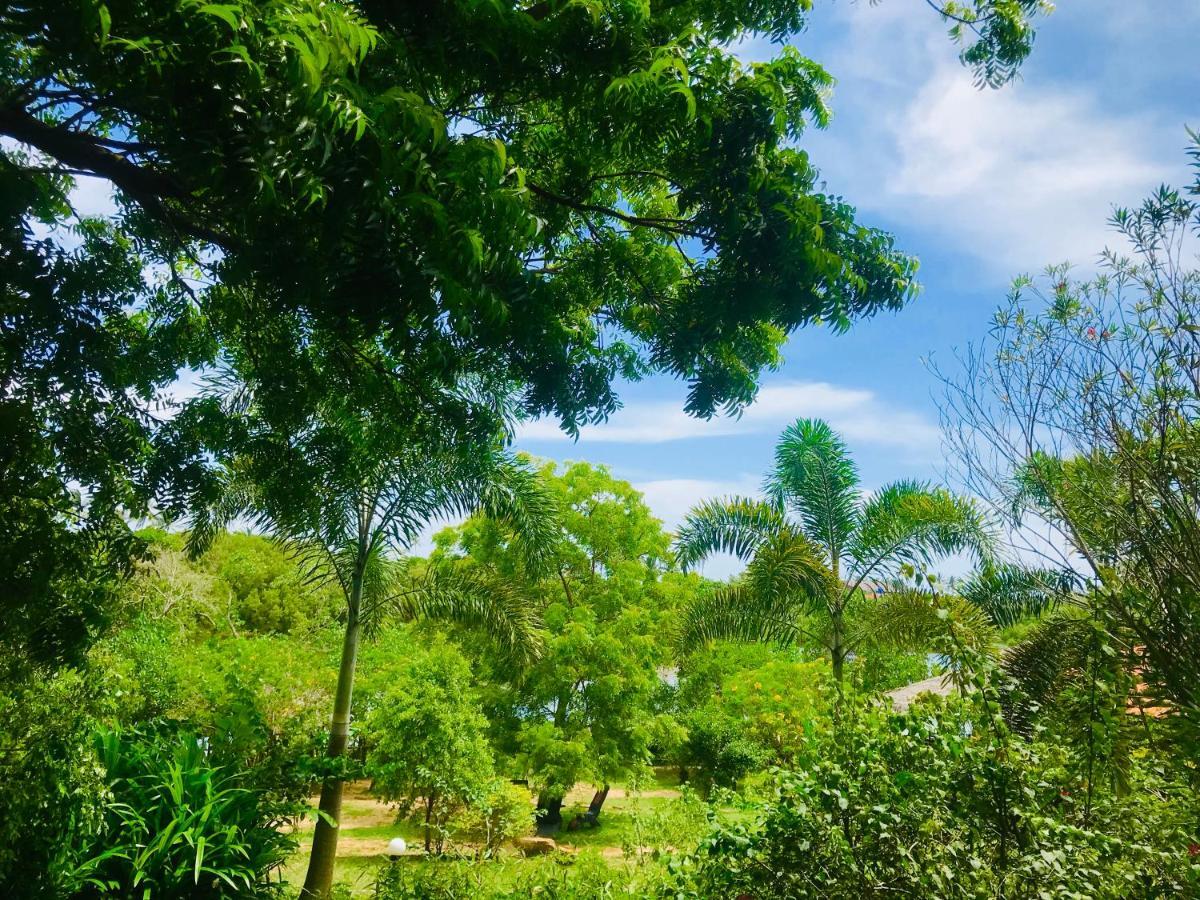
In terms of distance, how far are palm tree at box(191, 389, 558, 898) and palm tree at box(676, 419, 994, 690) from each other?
3.30 metres

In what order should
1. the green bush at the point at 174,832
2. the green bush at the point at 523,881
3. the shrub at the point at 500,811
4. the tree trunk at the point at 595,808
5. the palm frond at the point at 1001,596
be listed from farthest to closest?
the tree trunk at the point at 595,808, the shrub at the point at 500,811, the palm frond at the point at 1001,596, the green bush at the point at 174,832, the green bush at the point at 523,881

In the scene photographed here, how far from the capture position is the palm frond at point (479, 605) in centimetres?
1137

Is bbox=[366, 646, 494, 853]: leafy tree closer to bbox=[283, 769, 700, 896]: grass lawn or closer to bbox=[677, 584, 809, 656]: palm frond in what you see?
bbox=[283, 769, 700, 896]: grass lawn

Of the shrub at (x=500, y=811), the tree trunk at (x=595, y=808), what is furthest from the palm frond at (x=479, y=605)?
the tree trunk at (x=595, y=808)

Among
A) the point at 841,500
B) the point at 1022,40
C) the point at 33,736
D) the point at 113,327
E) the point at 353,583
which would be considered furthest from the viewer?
the point at 841,500

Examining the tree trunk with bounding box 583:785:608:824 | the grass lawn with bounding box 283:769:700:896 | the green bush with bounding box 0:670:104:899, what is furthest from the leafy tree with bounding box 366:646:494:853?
the green bush with bounding box 0:670:104:899

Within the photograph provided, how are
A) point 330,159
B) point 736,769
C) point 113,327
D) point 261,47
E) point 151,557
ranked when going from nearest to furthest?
1. point 261,47
2. point 330,159
3. point 151,557
4. point 113,327
5. point 736,769

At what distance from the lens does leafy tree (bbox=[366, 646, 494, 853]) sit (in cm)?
1192

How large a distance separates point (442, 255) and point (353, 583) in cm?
873

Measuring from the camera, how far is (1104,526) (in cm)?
516

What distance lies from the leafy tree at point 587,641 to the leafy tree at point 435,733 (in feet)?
6.22

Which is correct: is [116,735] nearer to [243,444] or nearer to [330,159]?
[243,444]

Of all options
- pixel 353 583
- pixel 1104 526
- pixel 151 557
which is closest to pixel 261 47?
pixel 151 557

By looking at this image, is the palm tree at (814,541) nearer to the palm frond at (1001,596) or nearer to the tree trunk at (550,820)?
the palm frond at (1001,596)
